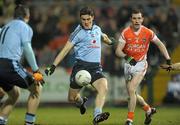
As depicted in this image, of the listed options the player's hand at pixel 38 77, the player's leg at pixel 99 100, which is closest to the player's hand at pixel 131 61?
the player's leg at pixel 99 100

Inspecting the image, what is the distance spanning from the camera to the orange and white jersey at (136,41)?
45.7 ft

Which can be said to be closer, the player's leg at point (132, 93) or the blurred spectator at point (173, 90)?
the player's leg at point (132, 93)

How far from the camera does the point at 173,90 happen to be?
21.3 meters

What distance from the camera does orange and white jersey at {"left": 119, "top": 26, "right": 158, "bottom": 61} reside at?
548 inches

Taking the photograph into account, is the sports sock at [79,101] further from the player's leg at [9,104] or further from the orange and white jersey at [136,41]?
the player's leg at [9,104]

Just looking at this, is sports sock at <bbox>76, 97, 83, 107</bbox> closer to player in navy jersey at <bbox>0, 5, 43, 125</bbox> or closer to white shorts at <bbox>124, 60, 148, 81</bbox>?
white shorts at <bbox>124, 60, 148, 81</bbox>

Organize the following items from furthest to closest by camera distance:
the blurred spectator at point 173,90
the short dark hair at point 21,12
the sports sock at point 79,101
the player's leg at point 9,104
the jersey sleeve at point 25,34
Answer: the blurred spectator at point 173,90 < the sports sock at point 79,101 < the player's leg at point 9,104 < the short dark hair at point 21,12 < the jersey sleeve at point 25,34

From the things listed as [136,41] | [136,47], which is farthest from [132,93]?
[136,41]

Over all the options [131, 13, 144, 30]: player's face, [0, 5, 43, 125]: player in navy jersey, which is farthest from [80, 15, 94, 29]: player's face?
[0, 5, 43, 125]: player in navy jersey

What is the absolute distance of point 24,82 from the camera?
11.7 meters

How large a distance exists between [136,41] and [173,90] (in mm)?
7630

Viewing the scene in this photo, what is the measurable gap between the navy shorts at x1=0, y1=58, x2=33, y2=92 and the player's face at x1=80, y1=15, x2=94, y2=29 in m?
2.22

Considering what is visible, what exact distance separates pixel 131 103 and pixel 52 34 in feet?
29.3

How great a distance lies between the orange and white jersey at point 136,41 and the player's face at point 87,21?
2.75 feet
